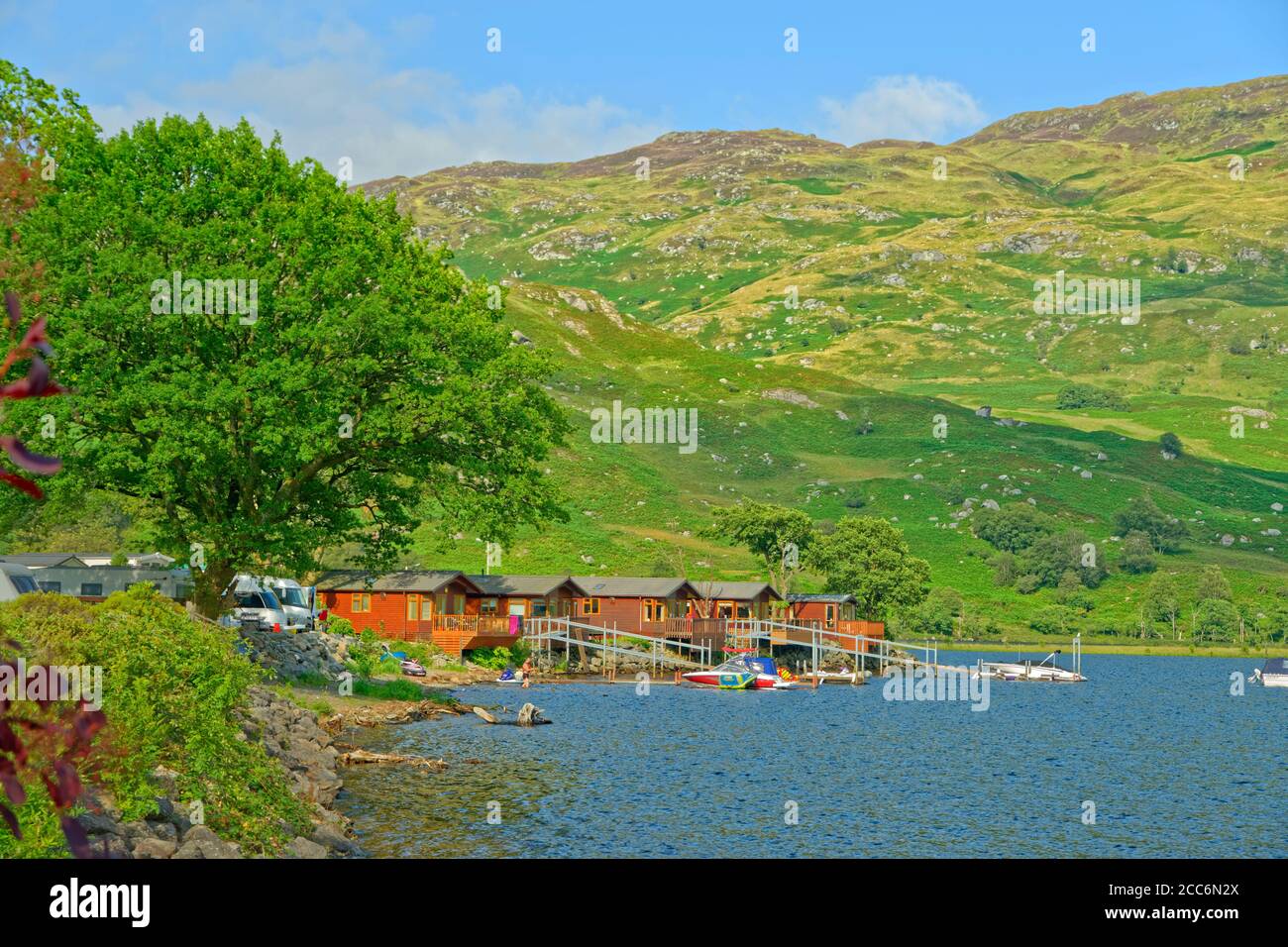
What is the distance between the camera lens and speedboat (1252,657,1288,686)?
129125mm

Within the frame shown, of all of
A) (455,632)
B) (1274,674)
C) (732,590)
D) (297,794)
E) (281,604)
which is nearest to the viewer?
(297,794)

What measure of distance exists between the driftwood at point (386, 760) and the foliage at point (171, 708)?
1502 cm

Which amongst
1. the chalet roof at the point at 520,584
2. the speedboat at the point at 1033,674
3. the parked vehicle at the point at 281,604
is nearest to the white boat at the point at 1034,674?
the speedboat at the point at 1033,674

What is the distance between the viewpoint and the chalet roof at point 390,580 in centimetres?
9875

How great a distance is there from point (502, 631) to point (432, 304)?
169 feet

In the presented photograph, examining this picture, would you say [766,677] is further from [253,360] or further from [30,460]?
[30,460]

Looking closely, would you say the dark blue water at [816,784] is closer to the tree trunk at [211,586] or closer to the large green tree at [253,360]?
the tree trunk at [211,586]

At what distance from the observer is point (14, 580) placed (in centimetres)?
4609

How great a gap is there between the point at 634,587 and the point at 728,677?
1898 centimetres

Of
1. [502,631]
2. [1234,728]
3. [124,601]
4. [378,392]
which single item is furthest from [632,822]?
[502,631]

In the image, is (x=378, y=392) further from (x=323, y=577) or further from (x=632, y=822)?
(x=323, y=577)

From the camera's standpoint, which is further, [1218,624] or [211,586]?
[1218,624]
